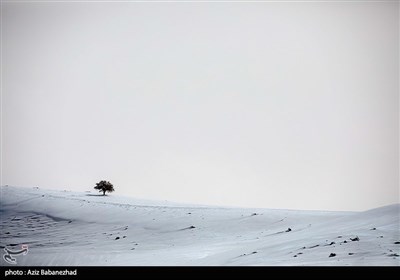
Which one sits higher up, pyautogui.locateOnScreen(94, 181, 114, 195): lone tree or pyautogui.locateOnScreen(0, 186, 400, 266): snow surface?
pyautogui.locateOnScreen(94, 181, 114, 195): lone tree

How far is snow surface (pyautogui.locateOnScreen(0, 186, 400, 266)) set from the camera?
772cm

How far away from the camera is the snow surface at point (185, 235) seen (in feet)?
25.3

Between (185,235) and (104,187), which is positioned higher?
(104,187)

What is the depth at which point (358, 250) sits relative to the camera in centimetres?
741

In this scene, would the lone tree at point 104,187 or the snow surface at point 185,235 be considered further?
the lone tree at point 104,187

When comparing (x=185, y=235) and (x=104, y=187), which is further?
(x=104, y=187)

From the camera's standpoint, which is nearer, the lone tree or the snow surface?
the snow surface

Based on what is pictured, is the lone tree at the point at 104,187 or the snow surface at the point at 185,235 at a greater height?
the lone tree at the point at 104,187

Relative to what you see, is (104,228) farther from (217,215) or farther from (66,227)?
(217,215)

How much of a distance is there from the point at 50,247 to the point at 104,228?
3430 mm

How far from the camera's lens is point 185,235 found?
12.5 metres

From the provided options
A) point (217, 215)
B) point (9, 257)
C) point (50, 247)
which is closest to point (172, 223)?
point (217, 215)
